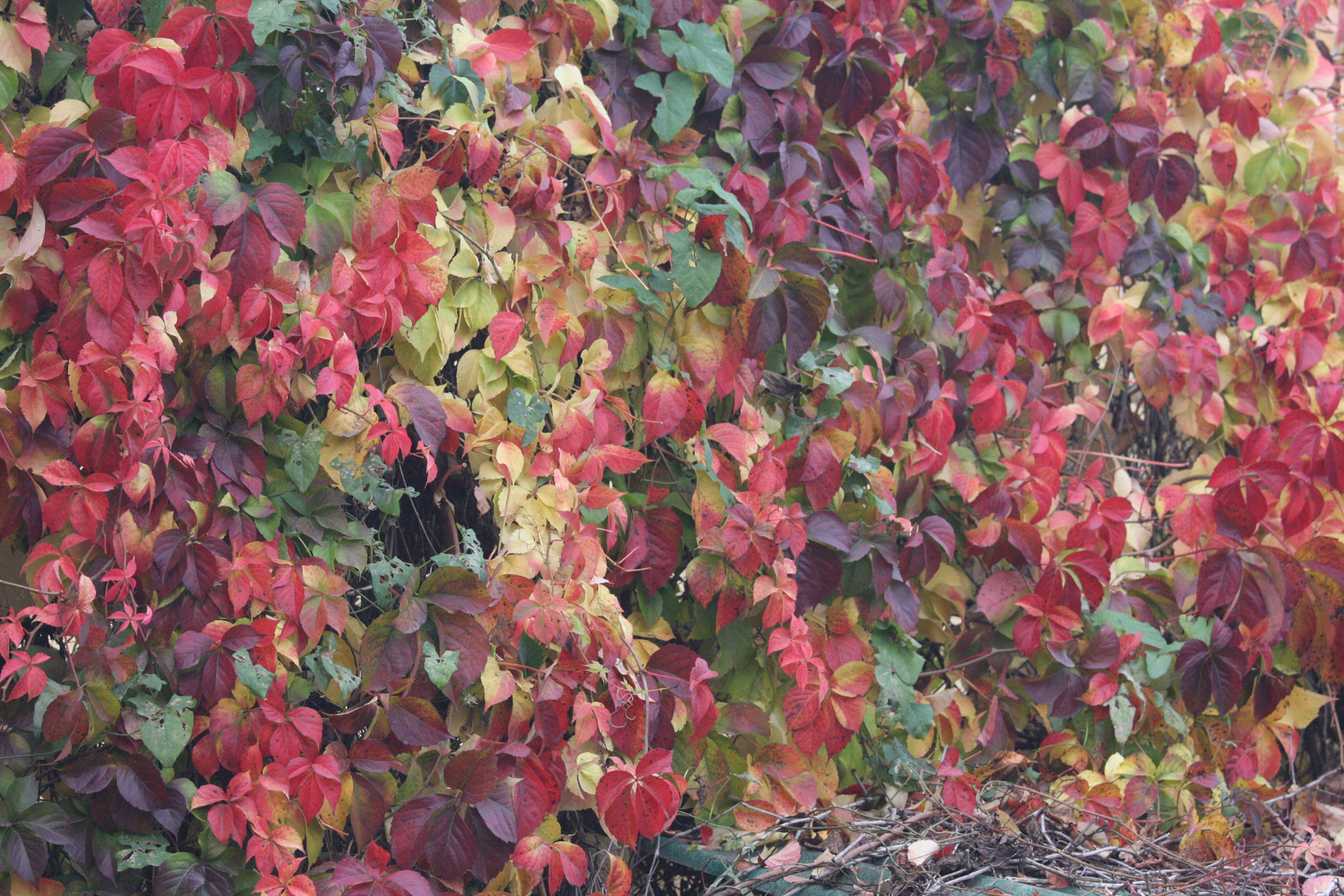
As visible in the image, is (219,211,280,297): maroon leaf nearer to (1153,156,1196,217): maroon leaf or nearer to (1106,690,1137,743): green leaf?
(1106,690,1137,743): green leaf

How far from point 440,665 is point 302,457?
30cm

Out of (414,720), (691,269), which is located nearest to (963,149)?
(691,269)

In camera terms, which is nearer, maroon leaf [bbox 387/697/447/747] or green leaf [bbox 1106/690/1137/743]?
maroon leaf [bbox 387/697/447/747]

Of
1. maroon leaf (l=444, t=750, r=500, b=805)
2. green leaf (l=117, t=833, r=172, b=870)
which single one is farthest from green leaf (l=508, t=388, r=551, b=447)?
green leaf (l=117, t=833, r=172, b=870)

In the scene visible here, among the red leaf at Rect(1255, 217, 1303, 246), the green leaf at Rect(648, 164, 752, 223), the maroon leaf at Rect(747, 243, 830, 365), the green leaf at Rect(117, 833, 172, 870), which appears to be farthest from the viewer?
the red leaf at Rect(1255, 217, 1303, 246)

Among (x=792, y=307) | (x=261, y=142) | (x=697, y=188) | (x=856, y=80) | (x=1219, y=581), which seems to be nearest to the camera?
(x=261, y=142)

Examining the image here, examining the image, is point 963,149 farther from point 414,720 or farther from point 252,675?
point 252,675

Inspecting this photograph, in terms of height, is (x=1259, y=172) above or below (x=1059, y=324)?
above

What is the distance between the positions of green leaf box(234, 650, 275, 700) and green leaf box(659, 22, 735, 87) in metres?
1.01

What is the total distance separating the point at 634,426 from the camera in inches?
61.4

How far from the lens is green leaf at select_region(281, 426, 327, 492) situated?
1.28 m

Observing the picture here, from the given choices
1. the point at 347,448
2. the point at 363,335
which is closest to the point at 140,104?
the point at 363,335

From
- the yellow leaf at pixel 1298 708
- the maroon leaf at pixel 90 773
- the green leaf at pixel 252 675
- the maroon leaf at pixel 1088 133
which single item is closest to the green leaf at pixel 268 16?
the green leaf at pixel 252 675

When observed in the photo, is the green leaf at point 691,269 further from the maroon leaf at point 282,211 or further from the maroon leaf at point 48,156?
the maroon leaf at point 48,156
